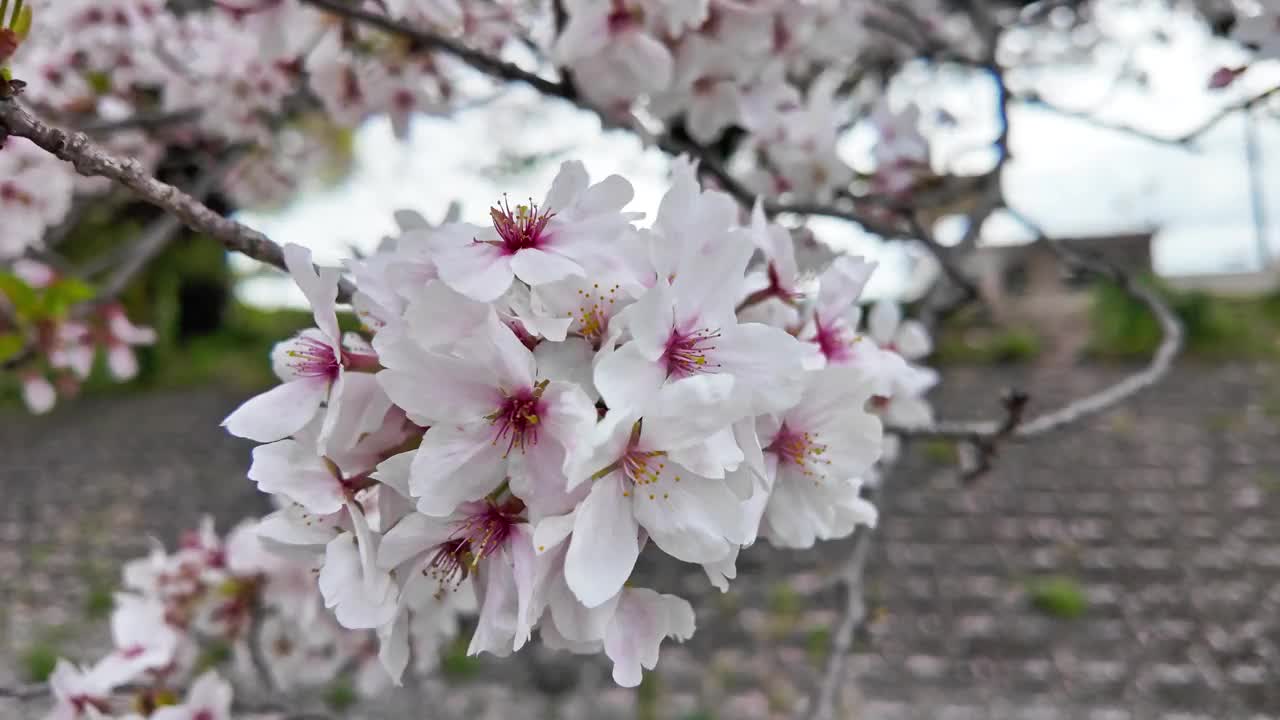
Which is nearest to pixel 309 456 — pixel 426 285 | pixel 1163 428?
pixel 426 285

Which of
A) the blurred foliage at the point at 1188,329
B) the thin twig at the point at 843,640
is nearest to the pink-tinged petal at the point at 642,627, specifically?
the thin twig at the point at 843,640

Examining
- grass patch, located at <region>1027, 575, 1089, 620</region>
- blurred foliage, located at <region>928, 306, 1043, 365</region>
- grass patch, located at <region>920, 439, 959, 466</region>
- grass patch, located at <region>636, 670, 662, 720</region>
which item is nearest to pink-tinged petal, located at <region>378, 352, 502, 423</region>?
grass patch, located at <region>636, 670, 662, 720</region>

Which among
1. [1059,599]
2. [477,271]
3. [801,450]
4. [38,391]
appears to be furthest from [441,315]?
[1059,599]

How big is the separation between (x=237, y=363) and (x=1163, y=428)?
23.3 ft

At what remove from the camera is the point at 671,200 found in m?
0.44

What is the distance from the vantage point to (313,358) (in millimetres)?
489

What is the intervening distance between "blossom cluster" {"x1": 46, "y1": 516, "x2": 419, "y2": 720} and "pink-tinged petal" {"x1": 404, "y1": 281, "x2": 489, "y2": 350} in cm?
41

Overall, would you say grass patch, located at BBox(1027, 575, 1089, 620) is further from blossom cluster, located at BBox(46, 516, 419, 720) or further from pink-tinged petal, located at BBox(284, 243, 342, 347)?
pink-tinged petal, located at BBox(284, 243, 342, 347)

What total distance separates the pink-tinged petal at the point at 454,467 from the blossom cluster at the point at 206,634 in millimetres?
374

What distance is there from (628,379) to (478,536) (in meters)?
0.15

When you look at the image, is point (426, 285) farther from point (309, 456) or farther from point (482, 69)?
point (482, 69)

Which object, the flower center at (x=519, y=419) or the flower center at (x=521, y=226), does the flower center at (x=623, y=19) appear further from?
the flower center at (x=519, y=419)

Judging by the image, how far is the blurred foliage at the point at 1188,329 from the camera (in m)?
4.73

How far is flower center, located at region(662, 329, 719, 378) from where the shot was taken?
43 cm
